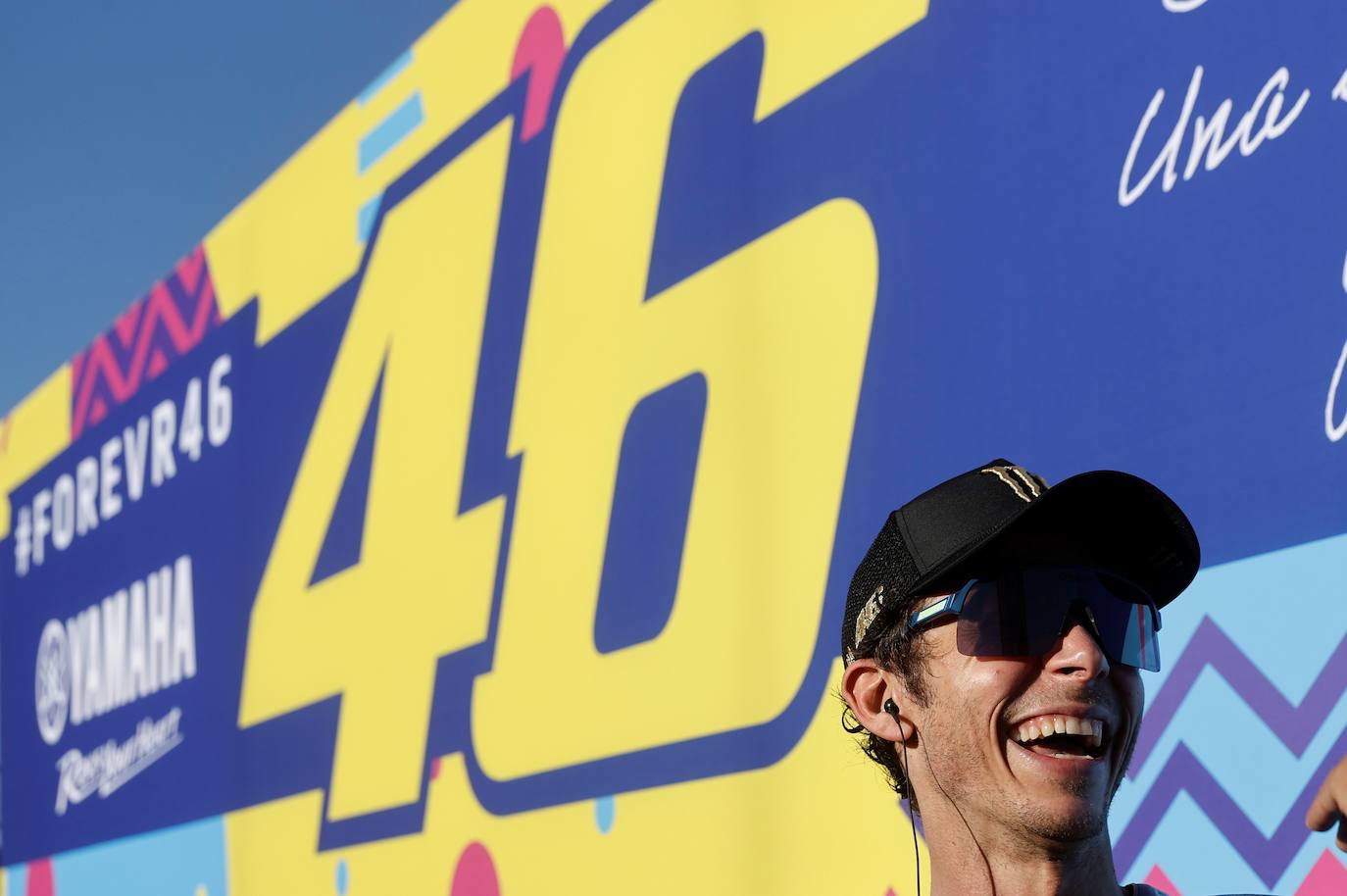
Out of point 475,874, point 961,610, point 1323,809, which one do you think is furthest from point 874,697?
point 475,874

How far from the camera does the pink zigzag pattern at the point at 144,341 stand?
18.4 feet

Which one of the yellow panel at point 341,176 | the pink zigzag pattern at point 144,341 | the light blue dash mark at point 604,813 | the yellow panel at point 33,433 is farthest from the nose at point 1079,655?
the yellow panel at point 33,433

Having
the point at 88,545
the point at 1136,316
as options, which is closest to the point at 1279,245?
the point at 1136,316

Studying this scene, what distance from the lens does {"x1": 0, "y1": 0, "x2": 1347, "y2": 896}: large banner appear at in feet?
6.51

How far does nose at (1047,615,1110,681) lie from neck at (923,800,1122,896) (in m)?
0.14

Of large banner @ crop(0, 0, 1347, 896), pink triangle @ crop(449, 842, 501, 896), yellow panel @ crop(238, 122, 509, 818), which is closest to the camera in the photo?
large banner @ crop(0, 0, 1347, 896)

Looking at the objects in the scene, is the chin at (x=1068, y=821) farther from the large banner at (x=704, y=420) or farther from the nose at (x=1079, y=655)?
the large banner at (x=704, y=420)

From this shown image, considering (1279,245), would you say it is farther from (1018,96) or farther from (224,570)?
(224,570)

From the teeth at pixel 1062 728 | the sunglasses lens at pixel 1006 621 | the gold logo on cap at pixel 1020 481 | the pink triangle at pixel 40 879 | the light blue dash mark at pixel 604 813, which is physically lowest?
the teeth at pixel 1062 728

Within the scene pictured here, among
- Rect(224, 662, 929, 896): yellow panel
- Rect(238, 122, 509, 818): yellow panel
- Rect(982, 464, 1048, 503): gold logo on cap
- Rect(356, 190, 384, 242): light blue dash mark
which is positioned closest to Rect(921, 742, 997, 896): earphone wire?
Rect(982, 464, 1048, 503): gold logo on cap

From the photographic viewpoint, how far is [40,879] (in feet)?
20.9

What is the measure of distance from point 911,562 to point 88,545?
552 centimetres

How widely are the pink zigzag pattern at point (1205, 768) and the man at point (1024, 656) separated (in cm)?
47

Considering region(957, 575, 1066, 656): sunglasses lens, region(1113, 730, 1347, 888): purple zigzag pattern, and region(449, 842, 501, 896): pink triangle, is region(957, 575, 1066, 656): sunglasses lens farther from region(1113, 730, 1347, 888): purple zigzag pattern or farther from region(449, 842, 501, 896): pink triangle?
region(449, 842, 501, 896): pink triangle
